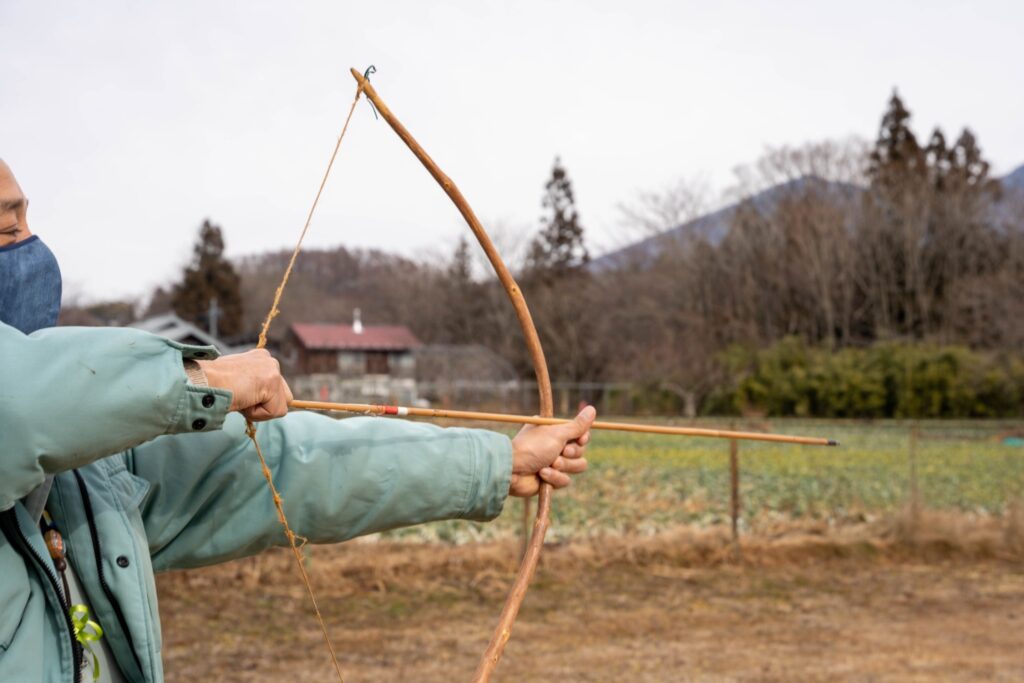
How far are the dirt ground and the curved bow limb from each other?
3.96 meters

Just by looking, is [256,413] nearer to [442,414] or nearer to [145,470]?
[145,470]

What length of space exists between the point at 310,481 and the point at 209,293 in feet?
156

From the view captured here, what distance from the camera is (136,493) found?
1.56 metres

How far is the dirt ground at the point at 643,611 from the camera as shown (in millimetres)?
6000

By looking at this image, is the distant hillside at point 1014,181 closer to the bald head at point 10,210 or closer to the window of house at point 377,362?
the window of house at point 377,362

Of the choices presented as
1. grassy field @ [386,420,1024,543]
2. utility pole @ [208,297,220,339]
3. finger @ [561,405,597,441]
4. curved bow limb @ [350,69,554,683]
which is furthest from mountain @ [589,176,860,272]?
finger @ [561,405,597,441]

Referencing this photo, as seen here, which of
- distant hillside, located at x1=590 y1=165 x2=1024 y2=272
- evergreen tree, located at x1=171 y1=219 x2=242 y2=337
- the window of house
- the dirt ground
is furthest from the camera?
evergreen tree, located at x1=171 y1=219 x2=242 y2=337

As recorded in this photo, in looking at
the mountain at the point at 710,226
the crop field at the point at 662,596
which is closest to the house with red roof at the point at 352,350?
the mountain at the point at 710,226

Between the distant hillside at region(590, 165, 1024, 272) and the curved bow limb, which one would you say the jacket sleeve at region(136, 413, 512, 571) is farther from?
the distant hillside at region(590, 165, 1024, 272)

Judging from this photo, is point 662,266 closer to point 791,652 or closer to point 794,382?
point 794,382

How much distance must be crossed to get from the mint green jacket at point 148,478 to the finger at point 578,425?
0.17m

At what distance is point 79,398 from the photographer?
1.21m

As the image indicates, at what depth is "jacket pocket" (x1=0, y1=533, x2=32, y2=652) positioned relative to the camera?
4.18 feet

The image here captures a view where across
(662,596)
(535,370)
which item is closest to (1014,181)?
(662,596)
